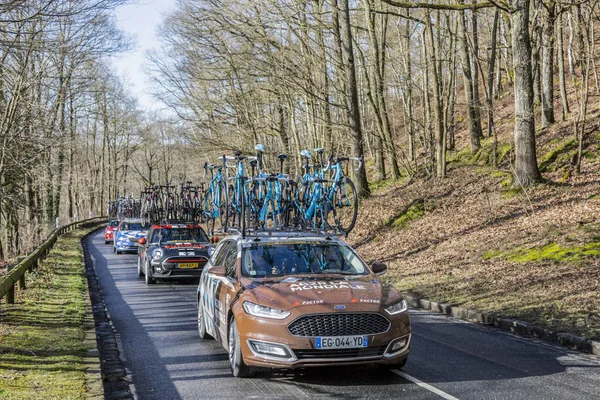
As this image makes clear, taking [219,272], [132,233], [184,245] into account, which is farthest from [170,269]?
[132,233]

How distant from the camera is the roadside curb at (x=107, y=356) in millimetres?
7203

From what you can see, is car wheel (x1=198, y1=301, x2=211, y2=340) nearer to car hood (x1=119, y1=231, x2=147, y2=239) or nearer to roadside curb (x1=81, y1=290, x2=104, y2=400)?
roadside curb (x1=81, y1=290, x2=104, y2=400)

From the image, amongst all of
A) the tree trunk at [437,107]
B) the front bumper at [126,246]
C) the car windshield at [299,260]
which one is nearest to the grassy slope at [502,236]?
the tree trunk at [437,107]

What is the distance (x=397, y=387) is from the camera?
7.12 m

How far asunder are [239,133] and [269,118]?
5.11 feet

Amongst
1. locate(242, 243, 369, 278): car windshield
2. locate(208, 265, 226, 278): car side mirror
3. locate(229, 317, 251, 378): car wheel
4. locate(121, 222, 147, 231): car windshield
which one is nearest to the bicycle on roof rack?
locate(242, 243, 369, 278): car windshield

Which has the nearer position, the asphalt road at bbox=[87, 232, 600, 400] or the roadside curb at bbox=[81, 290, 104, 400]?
the roadside curb at bbox=[81, 290, 104, 400]

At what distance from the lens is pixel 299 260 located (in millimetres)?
8727

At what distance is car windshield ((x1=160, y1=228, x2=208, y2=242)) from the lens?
19078mm

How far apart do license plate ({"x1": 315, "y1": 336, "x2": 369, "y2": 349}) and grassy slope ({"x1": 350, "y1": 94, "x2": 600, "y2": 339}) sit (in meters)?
4.03

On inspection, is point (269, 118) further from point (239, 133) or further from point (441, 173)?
point (441, 173)

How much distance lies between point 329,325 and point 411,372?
1.34 metres

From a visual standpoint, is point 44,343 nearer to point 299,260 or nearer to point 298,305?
point 299,260

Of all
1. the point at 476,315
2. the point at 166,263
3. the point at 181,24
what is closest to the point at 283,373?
the point at 476,315
